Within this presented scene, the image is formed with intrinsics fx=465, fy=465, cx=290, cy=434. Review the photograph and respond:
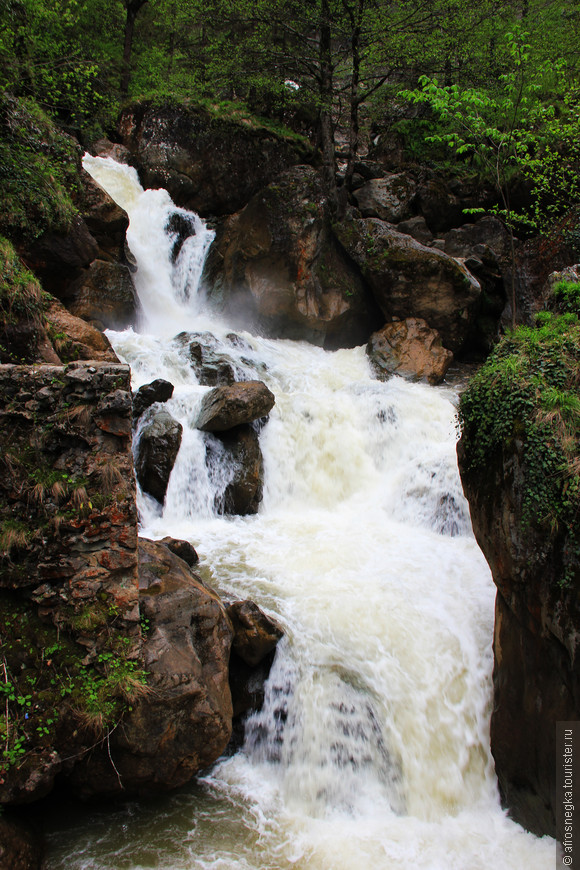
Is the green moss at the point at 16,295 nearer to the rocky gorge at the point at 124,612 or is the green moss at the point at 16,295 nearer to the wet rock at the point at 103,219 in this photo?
the rocky gorge at the point at 124,612

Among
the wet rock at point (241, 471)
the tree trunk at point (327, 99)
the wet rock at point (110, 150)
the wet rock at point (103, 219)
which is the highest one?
the tree trunk at point (327, 99)

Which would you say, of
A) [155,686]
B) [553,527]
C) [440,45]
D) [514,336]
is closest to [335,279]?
[440,45]

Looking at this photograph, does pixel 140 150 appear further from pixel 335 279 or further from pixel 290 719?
pixel 290 719

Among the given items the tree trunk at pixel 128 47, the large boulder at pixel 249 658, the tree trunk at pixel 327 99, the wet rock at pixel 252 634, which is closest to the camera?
the large boulder at pixel 249 658

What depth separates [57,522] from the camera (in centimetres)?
423

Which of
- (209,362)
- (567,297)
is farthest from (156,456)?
(567,297)

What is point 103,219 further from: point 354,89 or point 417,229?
point 417,229

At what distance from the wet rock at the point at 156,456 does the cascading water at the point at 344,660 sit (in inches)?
10.9

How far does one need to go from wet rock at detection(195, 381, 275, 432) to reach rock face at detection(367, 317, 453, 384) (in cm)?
550

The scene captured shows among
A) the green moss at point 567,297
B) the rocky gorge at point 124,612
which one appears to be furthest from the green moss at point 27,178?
the green moss at point 567,297

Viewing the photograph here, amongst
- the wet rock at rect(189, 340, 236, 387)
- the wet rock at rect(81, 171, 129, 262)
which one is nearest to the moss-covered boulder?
the wet rock at rect(189, 340, 236, 387)

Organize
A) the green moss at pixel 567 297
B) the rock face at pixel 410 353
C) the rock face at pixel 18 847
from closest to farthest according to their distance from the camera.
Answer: the rock face at pixel 18 847, the green moss at pixel 567 297, the rock face at pixel 410 353

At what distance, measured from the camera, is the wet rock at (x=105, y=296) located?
39.1 ft

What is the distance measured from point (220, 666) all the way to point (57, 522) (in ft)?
7.22
